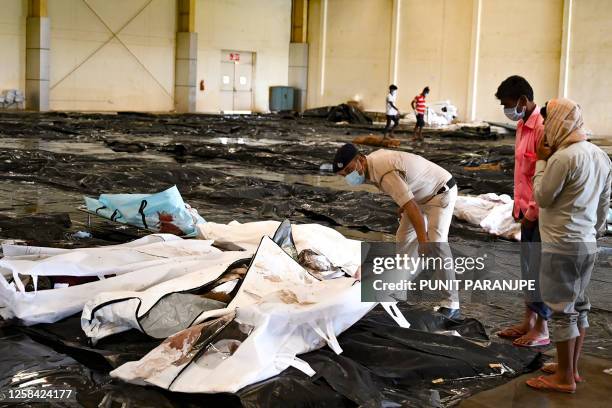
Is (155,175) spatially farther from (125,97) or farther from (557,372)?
(125,97)

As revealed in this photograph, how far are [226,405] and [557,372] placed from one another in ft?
5.69

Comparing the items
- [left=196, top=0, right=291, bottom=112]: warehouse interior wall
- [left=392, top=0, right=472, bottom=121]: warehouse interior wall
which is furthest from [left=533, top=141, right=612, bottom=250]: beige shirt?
[left=196, top=0, right=291, bottom=112]: warehouse interior wall

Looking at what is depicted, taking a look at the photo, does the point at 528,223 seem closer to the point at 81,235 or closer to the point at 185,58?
the point at 81,235

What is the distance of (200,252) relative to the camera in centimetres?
530

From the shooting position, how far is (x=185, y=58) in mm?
29031

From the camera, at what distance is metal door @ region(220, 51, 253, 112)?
31109 millimetres

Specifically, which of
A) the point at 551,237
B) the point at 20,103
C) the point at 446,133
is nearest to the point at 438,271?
the point at 551,237

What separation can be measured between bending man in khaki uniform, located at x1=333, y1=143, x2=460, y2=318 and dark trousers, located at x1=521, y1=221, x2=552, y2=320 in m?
0.52

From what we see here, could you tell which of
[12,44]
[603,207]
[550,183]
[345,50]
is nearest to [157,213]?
[550,183]

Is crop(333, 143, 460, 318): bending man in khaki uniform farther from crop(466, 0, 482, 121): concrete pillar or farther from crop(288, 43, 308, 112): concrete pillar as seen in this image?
crop(288, 43, 308, 112): concrete pillar

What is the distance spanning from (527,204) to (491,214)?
3111mm

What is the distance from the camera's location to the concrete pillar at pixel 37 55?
2470 cm

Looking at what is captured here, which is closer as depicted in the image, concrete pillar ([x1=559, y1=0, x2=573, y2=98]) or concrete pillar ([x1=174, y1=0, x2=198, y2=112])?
Answer: concrete pillar ([x1=559, y1=0, x2=573, y2=98])

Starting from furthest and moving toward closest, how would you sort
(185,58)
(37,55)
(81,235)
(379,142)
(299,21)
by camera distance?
(299,21) → (185,58) → (37,55) → (379,142) → (81,235)
